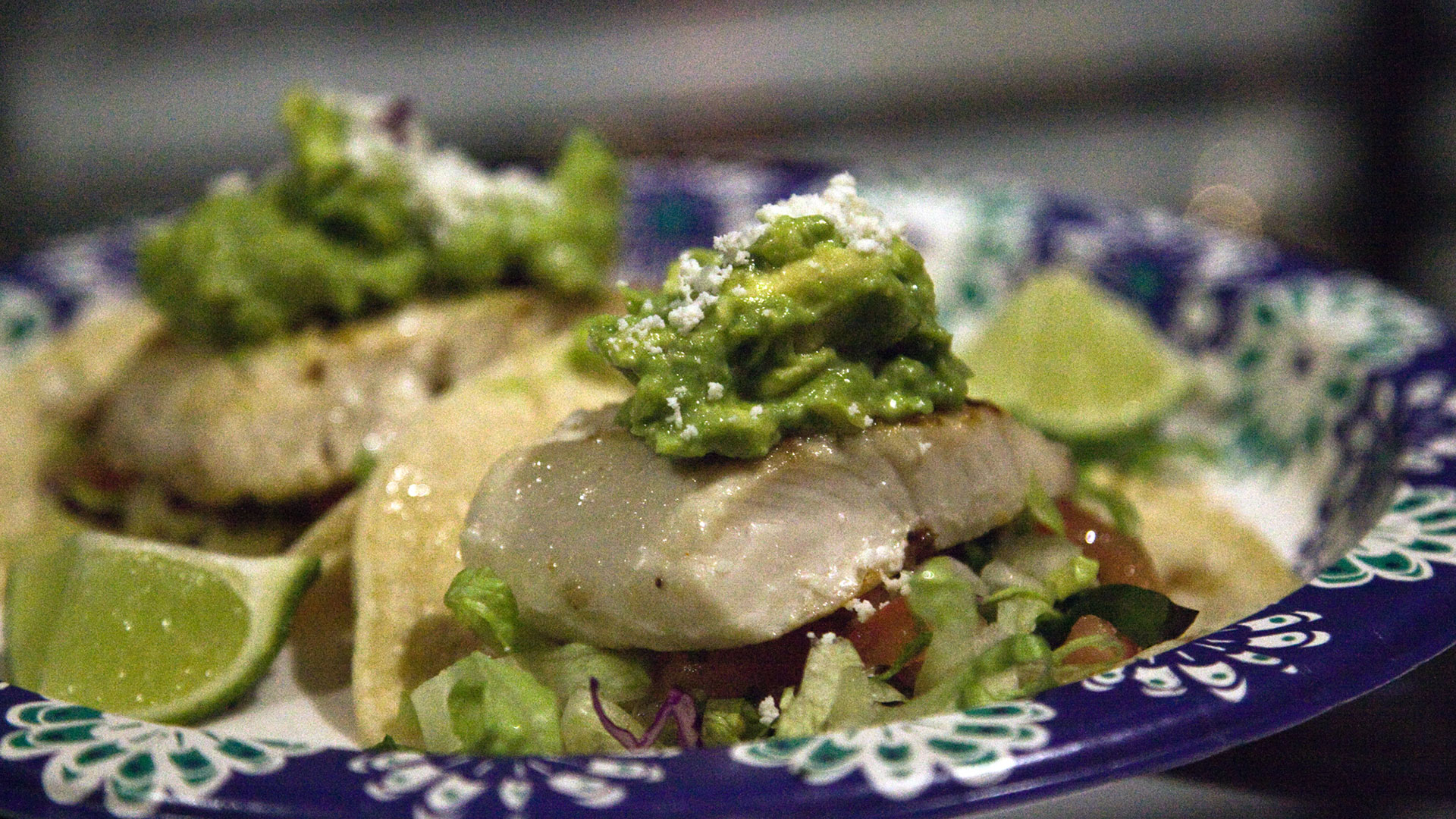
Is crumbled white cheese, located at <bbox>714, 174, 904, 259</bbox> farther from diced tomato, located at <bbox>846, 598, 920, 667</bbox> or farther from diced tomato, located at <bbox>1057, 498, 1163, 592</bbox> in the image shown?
diced tomato, located at <bbox>1057, 498, 1163, 592</bbox>

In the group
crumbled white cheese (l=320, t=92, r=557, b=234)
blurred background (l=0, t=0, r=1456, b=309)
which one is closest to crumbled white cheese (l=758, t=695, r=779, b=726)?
crumbled white cheese (l=320, t=92, r=557, b=234)

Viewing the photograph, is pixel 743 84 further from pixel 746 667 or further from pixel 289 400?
pixel 746 667

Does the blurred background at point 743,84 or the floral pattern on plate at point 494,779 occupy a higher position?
the blurred background at point 743,84

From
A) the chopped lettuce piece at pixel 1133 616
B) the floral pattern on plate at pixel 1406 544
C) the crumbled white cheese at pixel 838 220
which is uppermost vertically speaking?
the crumbled white cheese at pixel 838 220

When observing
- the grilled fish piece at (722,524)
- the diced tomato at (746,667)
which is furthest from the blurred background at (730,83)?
the diced tomato at (746,667)

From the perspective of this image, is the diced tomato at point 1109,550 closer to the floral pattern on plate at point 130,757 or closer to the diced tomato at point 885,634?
the diced tomato at point 885,634

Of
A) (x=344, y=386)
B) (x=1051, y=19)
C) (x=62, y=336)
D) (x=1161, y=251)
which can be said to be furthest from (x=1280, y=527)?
(x=1051, y=19)

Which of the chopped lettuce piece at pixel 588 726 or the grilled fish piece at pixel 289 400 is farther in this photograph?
the grilled fish piece at pixel 289 400
